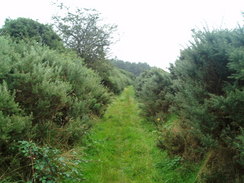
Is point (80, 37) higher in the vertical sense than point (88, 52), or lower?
higher

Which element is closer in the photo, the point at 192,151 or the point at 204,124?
the point at 204,124

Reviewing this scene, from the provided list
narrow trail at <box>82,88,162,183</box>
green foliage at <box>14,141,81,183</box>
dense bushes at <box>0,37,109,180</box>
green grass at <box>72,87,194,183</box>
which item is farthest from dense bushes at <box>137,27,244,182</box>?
dense bushes at <box>0,37,109,180</box>

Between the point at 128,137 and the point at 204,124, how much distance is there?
392 cm

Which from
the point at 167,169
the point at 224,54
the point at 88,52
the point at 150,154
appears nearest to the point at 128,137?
the point at 150,154

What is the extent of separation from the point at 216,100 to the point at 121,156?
340cm

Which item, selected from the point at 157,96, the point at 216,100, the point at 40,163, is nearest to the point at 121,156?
the point at 40,163

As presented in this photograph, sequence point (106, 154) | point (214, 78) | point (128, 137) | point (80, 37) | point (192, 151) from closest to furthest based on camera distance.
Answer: point (214, 78)
point (192, 151)
point (106, 154)
point (128, 137)
point (80, 37)

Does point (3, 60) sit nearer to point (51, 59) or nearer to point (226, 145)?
point (51, 59)

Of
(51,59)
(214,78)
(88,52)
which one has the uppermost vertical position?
(88,52)

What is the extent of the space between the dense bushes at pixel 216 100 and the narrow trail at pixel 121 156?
3.92 feet

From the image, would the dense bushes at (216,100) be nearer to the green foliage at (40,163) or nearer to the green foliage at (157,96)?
the green foliage at (40,163)

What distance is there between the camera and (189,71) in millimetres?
4449

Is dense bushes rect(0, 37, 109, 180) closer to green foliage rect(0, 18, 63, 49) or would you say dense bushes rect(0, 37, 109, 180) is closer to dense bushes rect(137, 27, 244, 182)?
dense bushes rect(137, 27, 244, 182)

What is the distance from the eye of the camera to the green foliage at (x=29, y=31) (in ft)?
27.5
